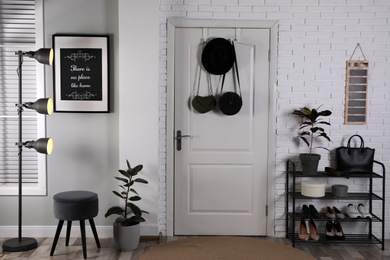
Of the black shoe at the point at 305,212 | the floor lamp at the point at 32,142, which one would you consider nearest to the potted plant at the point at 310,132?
the black shoe at the point at 305,212

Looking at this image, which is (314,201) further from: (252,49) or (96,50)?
(96,50)

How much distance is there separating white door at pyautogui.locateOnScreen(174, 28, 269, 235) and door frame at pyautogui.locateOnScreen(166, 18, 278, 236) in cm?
4

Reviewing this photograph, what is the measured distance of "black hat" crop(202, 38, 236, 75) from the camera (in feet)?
14.2

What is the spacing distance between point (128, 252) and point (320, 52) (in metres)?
2.55

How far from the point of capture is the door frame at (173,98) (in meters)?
4.38

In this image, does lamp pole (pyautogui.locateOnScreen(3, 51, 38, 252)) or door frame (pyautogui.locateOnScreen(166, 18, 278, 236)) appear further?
door frame (pyautogui.locateOnScreen(166, 18, 278, 236))

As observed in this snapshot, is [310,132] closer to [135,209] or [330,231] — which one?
[330,231]

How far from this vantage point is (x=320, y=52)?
174 inches

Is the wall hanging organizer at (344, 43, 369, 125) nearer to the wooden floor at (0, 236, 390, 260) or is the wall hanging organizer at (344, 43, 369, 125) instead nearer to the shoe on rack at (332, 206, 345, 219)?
the shoe on rack at (332, 206, 345, 219)

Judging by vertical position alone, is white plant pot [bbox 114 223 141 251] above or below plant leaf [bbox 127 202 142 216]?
below

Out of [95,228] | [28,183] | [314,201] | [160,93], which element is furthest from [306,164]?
[28,183]

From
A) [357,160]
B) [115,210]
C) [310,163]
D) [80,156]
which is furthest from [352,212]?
[80,156]

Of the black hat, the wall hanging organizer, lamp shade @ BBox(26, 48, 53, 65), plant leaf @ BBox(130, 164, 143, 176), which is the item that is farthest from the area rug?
lamp shade @ BBox(26, 48, 53, 65)

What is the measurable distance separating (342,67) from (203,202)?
6.08ft
